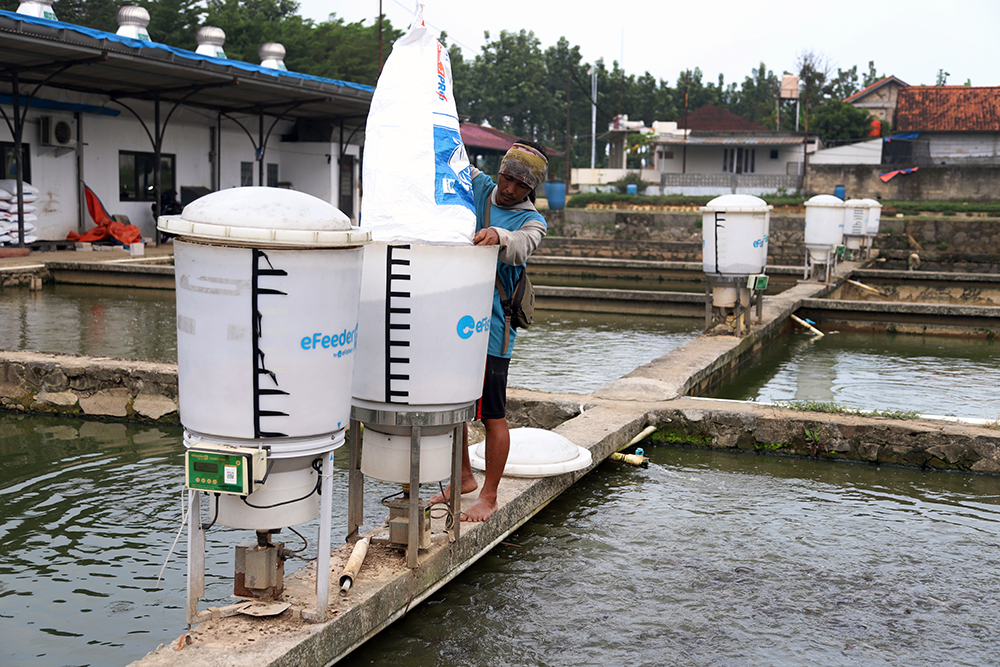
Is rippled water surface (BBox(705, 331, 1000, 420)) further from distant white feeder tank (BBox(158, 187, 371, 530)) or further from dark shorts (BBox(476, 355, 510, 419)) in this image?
distant white feeder tank (BBox(158, 187, 371, 530))

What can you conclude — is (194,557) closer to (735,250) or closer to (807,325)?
(735,250)

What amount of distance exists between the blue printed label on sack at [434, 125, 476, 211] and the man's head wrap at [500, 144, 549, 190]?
0.97 ft

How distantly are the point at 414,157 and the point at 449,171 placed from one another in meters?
0.13

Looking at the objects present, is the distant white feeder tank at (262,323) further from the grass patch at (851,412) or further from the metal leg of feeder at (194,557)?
the grass patch at (851,412)

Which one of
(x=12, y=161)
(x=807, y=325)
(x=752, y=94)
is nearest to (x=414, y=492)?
(x=807, y=325)

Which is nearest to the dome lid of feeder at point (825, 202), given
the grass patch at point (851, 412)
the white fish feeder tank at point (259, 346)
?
the grass patch at point (851, 412)

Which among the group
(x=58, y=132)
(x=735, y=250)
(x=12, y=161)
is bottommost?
(x=735, y=250)

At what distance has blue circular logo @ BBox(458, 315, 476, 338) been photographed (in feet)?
9.80

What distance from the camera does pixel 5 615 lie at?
309cm

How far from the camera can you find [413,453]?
117 inches

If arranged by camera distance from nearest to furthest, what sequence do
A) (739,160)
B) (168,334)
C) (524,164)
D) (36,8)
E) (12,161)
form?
(524,164) < (168,334) < (12,161) < (36,8) < (739,160)

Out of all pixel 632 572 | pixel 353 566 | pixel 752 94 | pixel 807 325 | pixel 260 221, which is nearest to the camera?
pixel 260 221

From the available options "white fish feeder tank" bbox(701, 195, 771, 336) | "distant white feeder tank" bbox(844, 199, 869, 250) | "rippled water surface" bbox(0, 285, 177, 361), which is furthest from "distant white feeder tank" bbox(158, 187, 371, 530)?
"distant white feeder tank" bbox(844, 199, 869, 250)

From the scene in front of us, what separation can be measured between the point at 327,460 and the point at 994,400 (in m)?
6.27
